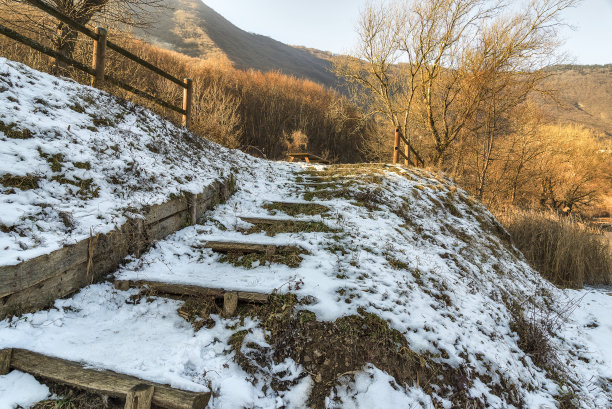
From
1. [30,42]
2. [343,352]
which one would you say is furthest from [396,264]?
[30,42]

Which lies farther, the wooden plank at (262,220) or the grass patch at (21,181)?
the wooden plank at (262,220)

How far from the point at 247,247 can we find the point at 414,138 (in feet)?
49.4

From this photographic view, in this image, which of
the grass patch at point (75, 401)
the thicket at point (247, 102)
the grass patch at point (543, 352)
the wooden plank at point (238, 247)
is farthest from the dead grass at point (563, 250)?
the thicket at point (247, 102)

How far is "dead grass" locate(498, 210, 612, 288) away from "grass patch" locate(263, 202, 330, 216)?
6139 millimetres

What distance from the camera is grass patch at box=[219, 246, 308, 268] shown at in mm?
3176

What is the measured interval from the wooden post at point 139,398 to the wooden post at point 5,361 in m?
0.77

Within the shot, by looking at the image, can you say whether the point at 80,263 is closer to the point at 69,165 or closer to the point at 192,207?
the point at 69,165

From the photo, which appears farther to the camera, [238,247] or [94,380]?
[238,247]

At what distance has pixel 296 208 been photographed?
4.94m

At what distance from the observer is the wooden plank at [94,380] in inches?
60.9

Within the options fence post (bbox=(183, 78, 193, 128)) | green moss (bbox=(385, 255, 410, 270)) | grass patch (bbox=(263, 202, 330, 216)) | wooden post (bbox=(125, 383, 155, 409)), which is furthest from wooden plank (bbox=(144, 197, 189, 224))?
fence post (bbox=(183, 78, 193, 128))

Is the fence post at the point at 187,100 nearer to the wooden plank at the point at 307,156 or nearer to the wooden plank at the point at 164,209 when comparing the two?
the wooden plank at the point at 164,209

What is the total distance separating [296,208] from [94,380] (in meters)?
3.58

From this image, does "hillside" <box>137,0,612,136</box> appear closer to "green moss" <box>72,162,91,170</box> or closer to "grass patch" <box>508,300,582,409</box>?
"green moss" <box>72,162,91,170</box>
